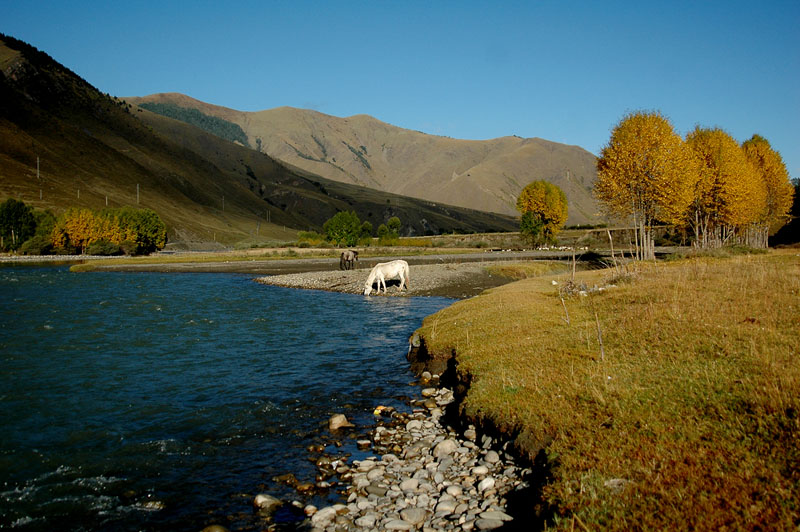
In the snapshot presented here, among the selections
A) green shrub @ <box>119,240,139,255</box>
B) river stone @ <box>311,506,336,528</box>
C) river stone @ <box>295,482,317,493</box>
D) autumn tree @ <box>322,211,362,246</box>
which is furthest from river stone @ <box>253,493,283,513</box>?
autumn tree @ <box>322,211,362,246</box>

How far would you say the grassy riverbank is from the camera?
6293 mm

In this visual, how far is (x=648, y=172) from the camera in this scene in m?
50.7

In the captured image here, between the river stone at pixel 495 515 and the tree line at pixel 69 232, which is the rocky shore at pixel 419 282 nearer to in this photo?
the river stone at pixel 495 515

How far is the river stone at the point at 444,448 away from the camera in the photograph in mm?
10870

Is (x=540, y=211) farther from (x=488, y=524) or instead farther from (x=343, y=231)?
(x=488, y=524)

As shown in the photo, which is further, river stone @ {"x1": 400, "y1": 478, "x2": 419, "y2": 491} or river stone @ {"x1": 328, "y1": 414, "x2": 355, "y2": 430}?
river stone @ {"x1": 328, "y1": 414, "x2": 355, "y2": 430}

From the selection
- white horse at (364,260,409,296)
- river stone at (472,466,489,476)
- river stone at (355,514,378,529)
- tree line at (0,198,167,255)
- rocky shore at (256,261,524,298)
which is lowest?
river stone at (355,514,378,529)

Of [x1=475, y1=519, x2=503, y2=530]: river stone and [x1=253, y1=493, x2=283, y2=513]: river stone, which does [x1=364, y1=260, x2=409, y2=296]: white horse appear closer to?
[x1=253, y1=493, x2=283, y2=513]: river stone

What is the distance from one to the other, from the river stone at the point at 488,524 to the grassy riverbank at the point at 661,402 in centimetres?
99

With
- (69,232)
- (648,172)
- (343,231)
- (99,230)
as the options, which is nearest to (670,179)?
(648,172)

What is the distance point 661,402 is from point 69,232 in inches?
5367

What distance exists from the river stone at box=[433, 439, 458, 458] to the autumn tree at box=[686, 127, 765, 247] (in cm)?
5811

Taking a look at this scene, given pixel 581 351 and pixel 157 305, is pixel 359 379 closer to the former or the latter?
pixel 581 351

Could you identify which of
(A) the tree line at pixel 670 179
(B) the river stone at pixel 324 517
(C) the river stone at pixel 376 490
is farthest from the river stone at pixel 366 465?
(A) the tree line at pixel 670 179
